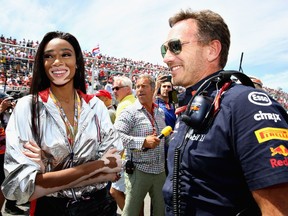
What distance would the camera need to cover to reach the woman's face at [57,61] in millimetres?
2045

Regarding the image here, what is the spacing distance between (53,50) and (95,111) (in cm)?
56

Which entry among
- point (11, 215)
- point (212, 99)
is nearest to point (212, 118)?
point (212, 99)

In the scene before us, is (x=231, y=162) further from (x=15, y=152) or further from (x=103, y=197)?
(x=15, y=152)

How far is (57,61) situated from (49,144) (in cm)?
64

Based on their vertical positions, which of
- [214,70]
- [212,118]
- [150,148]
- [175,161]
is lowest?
[150,148]

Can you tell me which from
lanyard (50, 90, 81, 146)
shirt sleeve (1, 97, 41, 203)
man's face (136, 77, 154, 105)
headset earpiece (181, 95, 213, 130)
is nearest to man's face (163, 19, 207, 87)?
headset earpiece (181, 95, 213, 130)

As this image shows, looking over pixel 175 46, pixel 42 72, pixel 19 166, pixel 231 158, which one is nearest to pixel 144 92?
pixel 42 72

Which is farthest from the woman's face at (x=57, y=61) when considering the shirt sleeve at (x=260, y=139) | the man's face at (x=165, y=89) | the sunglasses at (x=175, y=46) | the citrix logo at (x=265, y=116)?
the man's face at (x=165, y=89)

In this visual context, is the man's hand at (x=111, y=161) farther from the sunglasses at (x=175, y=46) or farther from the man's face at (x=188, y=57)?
the sunglasses at (x=175, y=46)

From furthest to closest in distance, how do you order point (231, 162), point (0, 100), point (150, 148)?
1. point (0, 100)
2. point (150, 148)
3. point (231, 162)

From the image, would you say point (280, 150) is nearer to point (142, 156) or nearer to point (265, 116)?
point (265, 116)

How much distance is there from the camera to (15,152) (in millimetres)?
1707

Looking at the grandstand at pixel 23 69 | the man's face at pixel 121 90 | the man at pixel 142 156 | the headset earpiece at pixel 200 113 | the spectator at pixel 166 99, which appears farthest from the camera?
the grandstand at pixel 23 69

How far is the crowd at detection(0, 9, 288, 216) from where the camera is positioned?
1.10 meters
